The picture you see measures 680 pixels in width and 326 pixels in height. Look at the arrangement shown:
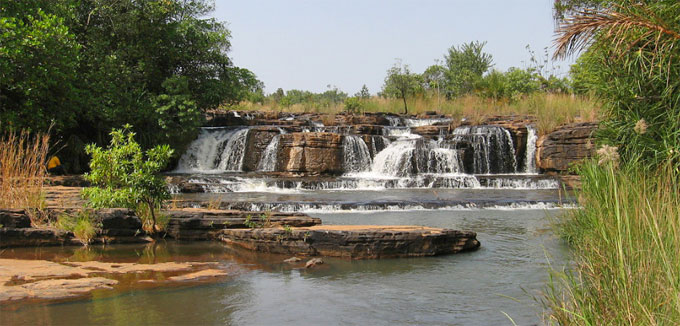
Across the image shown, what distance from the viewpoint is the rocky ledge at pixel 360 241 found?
7.55 meters

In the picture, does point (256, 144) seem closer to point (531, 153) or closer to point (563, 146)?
point (531, 153)

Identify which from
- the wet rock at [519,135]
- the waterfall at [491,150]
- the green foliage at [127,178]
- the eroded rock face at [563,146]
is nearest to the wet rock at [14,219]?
the green foliage at [127,178]

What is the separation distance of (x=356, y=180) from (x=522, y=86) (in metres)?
18.0

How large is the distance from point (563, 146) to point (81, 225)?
15.7 m

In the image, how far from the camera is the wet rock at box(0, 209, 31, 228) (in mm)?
7863

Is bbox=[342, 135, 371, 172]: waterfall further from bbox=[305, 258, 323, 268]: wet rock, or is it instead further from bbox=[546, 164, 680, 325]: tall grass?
bbox=[546, 164, 680, 325]: tall grass

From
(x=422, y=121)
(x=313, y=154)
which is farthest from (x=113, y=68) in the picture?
(x=422, y=121)

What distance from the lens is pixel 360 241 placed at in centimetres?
754

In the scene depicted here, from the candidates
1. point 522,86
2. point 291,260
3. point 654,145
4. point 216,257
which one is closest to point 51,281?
point 216,257

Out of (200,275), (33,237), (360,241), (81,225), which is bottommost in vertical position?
(200,275)

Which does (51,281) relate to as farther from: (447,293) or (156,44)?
(156,44)

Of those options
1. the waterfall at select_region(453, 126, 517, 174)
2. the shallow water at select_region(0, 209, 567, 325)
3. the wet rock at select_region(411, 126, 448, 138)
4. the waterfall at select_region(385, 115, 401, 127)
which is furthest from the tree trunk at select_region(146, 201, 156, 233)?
the waterfall at select_region(385, 115, 401, 127)

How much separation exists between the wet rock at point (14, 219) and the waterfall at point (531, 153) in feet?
55.7

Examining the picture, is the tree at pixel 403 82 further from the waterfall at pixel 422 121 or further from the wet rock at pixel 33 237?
the wet rock at pixel 33 237
